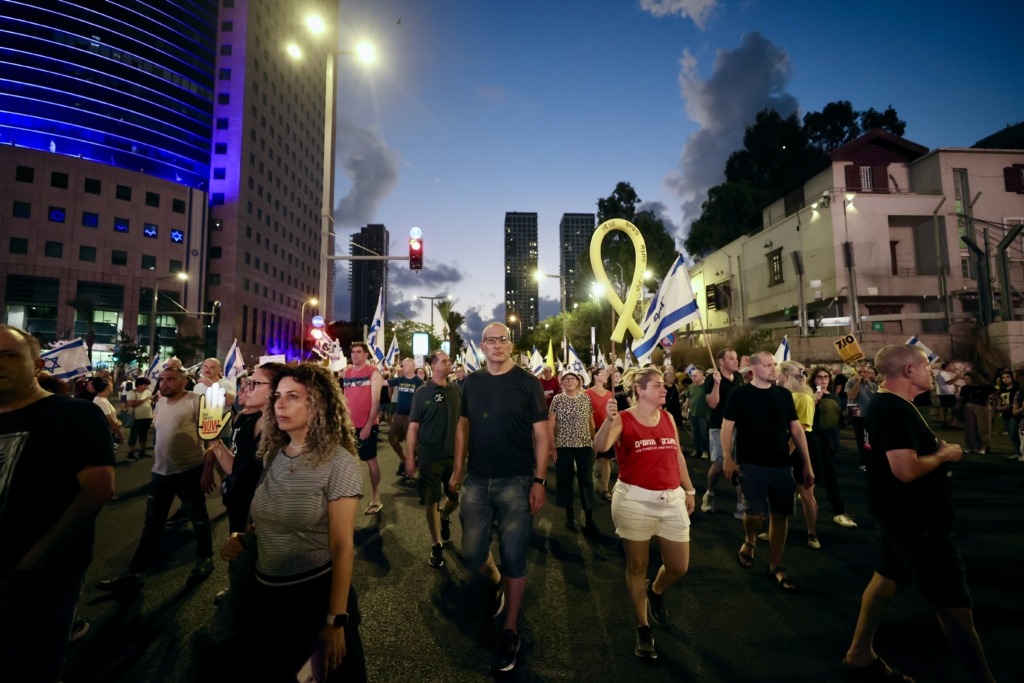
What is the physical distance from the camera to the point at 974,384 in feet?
38.9

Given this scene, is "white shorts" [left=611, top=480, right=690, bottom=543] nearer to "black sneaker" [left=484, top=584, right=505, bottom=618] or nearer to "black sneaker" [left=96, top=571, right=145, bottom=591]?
"black sneaker" [left=484, top=584, right=505, bottom=618]

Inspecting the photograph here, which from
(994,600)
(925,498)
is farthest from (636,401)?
(994,600)

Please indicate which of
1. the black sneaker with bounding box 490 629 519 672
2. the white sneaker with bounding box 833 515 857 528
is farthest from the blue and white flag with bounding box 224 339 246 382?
the white sneaker with bounding box 833 515 857 528

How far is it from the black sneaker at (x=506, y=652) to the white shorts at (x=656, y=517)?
1008 millimetres

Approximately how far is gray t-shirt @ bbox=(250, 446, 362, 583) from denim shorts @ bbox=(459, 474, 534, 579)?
1.62 m

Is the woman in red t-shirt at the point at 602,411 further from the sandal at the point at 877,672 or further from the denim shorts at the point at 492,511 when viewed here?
the sandal at the point at 877,672

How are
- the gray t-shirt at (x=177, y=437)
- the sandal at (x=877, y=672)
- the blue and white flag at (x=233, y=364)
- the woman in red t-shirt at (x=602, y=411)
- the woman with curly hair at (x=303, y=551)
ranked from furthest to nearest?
the blue and white flag at (x=233, y=364) → the woman in red t-shirt at (x=602, y=411) → the gray t-shirt at (x=177, y=437) → the sandal at (x=877, y=672) → the woman with curly hair at (x=303, y=551)

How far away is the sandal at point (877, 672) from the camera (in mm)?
3162

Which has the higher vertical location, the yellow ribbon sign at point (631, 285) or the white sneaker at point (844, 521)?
the yellow ribbon sign at point (631, 285)

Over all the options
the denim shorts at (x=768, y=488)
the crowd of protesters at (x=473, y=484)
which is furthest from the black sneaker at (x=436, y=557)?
the denim shorts at (x=768, y=488)

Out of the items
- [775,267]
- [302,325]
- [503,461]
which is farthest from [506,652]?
[302,325]

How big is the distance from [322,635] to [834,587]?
452 cm

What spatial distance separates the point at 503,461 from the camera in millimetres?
3787

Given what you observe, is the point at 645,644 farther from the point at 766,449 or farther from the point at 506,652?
the point at 766,449
